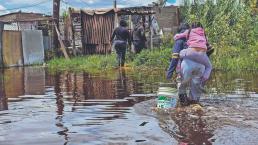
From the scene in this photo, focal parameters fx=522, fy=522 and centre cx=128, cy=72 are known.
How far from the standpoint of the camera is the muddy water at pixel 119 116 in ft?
21.2

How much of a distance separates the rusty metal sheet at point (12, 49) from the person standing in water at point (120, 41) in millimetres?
5691

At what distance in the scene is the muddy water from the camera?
648cm

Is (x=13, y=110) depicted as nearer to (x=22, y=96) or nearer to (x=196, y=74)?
(x=22, y=96)

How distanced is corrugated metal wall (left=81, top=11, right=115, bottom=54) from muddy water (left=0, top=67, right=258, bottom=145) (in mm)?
13429

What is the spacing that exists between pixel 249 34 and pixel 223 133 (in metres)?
14.3

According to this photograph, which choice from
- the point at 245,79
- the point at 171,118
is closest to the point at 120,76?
the point at 245,79

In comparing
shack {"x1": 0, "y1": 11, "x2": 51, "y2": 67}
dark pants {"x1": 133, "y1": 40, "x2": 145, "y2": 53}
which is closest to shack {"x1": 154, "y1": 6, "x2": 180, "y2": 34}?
dark pants {"x1": 133, "y1": 40, "x2": 145, "y2": 53}

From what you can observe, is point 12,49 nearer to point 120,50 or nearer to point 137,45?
point 137,45

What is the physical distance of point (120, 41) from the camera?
794 inches

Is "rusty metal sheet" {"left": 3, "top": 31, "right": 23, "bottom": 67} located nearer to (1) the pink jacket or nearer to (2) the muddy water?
(2) the muddy water

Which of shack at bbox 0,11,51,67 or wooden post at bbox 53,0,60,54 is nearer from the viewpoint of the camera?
shack at bbox 0,11,51,67

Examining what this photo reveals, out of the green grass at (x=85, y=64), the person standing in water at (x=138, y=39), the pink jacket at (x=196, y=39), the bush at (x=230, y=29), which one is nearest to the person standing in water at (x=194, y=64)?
the pink jacket at (x=196, y=39)

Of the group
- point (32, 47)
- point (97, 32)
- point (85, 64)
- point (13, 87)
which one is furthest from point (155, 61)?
point (32, 47)

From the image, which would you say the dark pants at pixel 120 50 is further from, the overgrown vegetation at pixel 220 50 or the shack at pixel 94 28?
the shack at pixel 94 28
